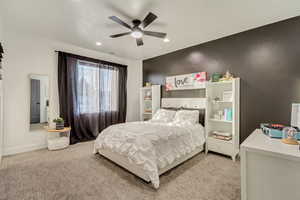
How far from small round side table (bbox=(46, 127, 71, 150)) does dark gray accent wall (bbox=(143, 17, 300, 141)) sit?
4106mm

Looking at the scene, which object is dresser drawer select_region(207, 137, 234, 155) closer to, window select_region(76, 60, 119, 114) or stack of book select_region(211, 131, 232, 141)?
stack of book select_region(211, 131, 232, 141)

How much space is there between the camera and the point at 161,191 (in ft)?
6.08

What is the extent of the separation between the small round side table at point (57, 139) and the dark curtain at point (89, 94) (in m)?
Answer: 0.25

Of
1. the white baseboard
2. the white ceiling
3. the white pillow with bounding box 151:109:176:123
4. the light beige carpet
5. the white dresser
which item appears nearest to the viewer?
the white dresser

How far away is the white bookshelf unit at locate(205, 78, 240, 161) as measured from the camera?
2.85m

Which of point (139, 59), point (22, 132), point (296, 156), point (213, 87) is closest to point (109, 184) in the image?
point (296, 156)

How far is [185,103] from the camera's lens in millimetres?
3975

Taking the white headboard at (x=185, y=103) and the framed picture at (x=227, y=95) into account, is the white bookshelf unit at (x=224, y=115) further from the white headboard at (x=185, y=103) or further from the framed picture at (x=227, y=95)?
the white headboard at (x=185, y=103)

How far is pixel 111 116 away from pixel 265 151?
13.6 feet

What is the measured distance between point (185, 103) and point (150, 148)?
2.29m

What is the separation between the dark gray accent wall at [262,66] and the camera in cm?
249

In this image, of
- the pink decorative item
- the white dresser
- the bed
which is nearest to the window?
the bed

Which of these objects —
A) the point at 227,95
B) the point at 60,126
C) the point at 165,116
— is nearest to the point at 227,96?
the point at 227,95

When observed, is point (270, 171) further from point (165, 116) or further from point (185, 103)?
point (185, 103)
